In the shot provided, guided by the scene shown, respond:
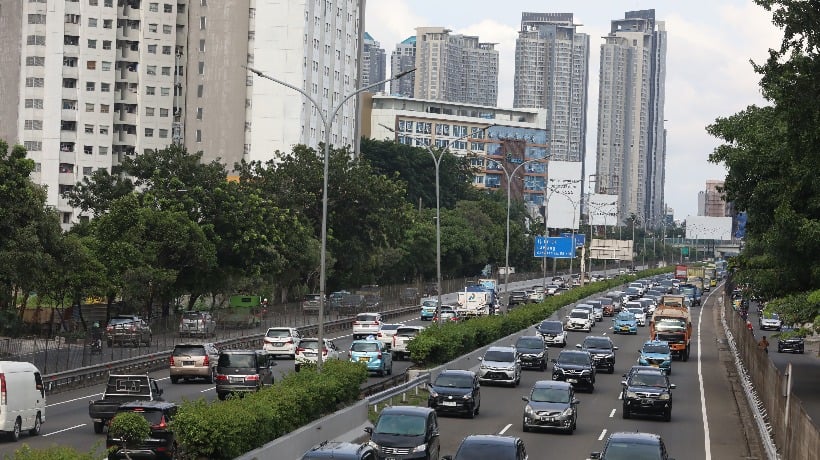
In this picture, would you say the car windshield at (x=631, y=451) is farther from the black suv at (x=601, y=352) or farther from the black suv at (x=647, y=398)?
the black suv at (x=601, y=352)

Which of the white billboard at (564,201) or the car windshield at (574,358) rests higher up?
the white billboard at (564,201)

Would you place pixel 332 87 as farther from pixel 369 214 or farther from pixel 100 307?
pixel 100 307

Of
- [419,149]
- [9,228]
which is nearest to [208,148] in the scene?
[419,149]

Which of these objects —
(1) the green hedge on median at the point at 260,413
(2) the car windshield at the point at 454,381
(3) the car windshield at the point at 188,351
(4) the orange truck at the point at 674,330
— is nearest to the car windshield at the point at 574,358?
(2) the car windshield at the point at 454,381

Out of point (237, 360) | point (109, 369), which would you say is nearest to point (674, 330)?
point (109, 369)

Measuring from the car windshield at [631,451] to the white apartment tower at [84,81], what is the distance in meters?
108

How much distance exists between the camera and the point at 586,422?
1515 inches

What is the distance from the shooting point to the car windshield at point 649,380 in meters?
39.8

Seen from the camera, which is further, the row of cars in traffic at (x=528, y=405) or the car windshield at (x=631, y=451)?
the car windshield at (x=631, y=451)

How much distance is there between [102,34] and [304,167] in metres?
44.4

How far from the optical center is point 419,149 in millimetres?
167750

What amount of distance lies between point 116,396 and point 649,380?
16.2 meters

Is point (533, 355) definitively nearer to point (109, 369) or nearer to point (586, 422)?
point (586, 422)

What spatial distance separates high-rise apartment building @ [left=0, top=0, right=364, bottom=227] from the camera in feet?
411
